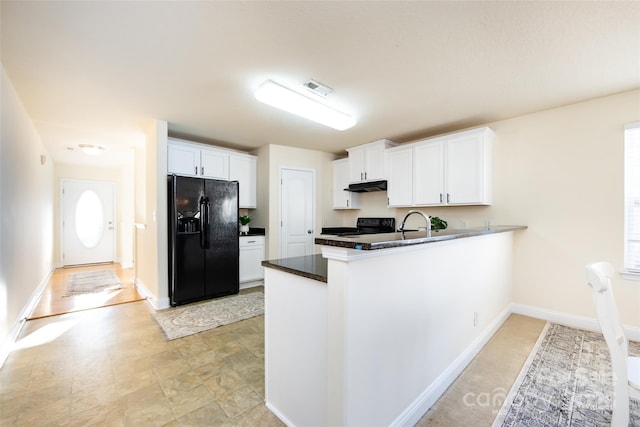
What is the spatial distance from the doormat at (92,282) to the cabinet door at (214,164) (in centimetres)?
245

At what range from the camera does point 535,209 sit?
3.12m

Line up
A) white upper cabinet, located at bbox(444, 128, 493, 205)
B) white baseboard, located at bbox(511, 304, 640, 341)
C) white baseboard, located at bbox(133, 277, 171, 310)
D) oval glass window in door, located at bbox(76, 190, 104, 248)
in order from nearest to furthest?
white baseboard, located at bbox(511, 304, 640, 341)
white upper cabinet, located at bbox(444, 128, 493, 205)
white baseboard, located at bbox(133, 277, 171, 310)
oval glass window in door, located at bbox(76, 190, 104, 248)

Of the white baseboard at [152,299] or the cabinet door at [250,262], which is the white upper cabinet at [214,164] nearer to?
the cabinet door at [250,262]

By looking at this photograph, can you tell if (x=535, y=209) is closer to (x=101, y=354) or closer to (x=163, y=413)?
(x=163, y=413)

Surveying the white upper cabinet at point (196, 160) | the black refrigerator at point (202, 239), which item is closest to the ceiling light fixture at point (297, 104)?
the black refrigerator at point (202, 239)

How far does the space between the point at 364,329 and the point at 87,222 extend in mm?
7595

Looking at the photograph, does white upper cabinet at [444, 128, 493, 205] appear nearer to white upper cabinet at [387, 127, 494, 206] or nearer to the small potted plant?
white upper cabinet at [387, 127, 494, 206]

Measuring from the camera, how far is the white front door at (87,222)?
605cm

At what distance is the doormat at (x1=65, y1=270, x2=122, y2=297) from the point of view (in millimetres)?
4192

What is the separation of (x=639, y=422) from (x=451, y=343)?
1.01 metres

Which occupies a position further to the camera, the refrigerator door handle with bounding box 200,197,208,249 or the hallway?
A: the refrigerator door handle with bounding box 200,197,208,249

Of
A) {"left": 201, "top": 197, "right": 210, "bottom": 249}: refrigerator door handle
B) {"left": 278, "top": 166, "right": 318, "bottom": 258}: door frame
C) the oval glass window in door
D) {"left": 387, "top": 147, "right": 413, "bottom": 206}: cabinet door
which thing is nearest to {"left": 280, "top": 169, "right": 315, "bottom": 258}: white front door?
{"left": 278, "top": 166, "right": 318, "bottom": 258}: door frame

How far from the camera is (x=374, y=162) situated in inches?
172

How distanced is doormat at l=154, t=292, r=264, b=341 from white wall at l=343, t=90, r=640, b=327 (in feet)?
10.8
